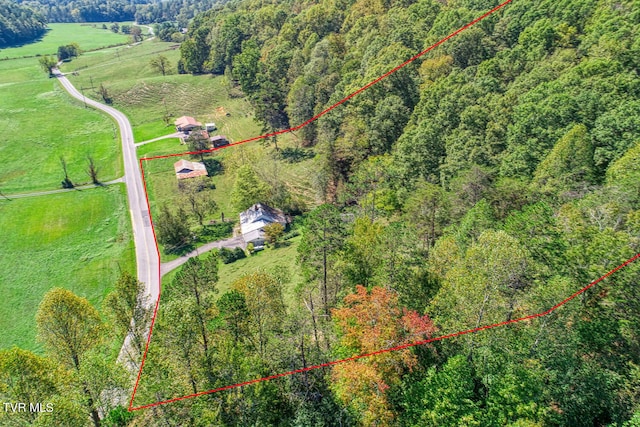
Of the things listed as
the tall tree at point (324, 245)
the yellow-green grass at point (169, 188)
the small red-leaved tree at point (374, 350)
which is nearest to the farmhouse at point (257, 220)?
the yellow-green grass at point (169, 188)

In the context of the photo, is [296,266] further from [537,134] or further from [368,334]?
[537,134]

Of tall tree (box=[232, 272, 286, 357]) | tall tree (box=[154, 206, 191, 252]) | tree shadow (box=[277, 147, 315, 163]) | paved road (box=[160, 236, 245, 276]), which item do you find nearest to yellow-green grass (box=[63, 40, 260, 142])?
tree shadow (box=[277, 147, 315, 163])

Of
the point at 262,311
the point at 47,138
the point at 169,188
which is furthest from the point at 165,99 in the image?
the point at 262,311

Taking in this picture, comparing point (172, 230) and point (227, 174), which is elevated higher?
point (172, 230)

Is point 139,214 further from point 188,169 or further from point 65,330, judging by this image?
point 65,330

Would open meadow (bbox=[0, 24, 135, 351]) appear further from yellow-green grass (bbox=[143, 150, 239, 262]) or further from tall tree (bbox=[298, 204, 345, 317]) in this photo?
tall tree (bbox=[298, 204, 345, 317])

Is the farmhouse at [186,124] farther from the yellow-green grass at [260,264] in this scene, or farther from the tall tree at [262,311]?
the tall tree at [262,311]

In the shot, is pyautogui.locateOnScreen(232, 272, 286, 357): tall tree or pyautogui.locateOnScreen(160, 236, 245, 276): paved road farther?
pyautogui.locateOnScreen(160, 236, 245, 276): paved road
